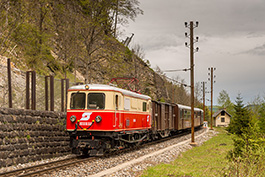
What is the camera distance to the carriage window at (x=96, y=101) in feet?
45.0

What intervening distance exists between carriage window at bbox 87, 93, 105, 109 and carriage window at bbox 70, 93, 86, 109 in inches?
9.3

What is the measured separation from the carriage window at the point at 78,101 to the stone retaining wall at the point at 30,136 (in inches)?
54.3

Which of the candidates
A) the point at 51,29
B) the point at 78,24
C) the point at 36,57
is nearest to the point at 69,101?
the point at 78,24

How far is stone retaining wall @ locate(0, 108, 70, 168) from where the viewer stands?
37.0ft

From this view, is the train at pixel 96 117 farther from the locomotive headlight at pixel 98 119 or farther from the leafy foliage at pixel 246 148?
the leafy foliage at pixel 246 148

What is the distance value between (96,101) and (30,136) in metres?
3.18

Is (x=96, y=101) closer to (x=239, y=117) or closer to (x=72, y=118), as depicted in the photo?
(x=72, y=118)

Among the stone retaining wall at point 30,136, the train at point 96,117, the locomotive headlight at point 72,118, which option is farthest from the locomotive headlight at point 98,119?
the stone retaining wall at point 30,136

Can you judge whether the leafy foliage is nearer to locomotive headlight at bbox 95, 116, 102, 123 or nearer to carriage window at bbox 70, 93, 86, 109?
locomotive headlight at bbox 95, 116, 102, 123

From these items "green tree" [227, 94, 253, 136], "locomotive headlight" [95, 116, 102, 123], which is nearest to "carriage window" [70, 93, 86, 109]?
"locomotive headlight" [95, 116, 102, 123]

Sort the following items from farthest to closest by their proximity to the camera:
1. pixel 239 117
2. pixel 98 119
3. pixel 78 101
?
1. pixel 239 117
2. pixel 78 101
3. pixel 98 119

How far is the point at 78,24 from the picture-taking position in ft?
80.1

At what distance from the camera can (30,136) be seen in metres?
12.7

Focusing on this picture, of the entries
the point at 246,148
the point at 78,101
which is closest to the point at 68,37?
the point at 78,101
